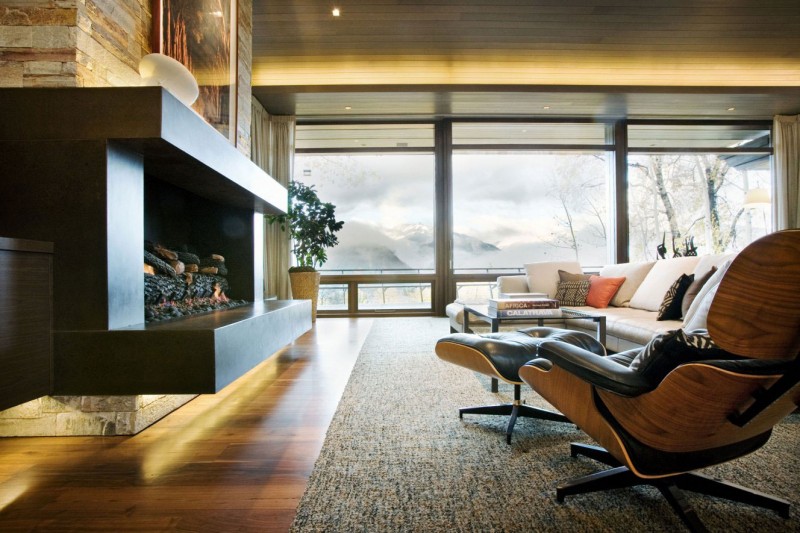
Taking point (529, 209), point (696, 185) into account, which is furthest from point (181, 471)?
point (696, 185)

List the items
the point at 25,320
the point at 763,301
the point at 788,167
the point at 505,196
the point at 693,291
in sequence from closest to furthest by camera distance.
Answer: the point at 763,301 < the point at 25,320 < the point at 693,291 < the point at 788,167 < the point at 505,196

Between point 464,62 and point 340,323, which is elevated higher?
point 464,62

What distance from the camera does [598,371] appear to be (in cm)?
102

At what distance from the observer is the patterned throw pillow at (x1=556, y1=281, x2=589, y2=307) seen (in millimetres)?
3754

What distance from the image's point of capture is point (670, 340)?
97 cm

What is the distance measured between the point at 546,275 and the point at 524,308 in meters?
1.66

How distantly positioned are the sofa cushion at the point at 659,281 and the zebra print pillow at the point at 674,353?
2.49m

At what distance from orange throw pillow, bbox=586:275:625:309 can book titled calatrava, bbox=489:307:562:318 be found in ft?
4.50

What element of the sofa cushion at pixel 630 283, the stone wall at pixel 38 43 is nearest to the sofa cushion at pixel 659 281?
the sofa cushion at pixel 630 283

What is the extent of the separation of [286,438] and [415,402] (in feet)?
2.18

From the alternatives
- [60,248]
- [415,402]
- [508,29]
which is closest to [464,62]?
[508,29]

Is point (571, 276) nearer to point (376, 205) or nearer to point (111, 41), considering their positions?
point (376, 205)

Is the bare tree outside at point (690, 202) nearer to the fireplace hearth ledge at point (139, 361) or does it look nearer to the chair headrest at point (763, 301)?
the chair headrest at point (763, 301)

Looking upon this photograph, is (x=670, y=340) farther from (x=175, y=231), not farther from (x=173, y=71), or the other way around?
(x=175, y=231)
